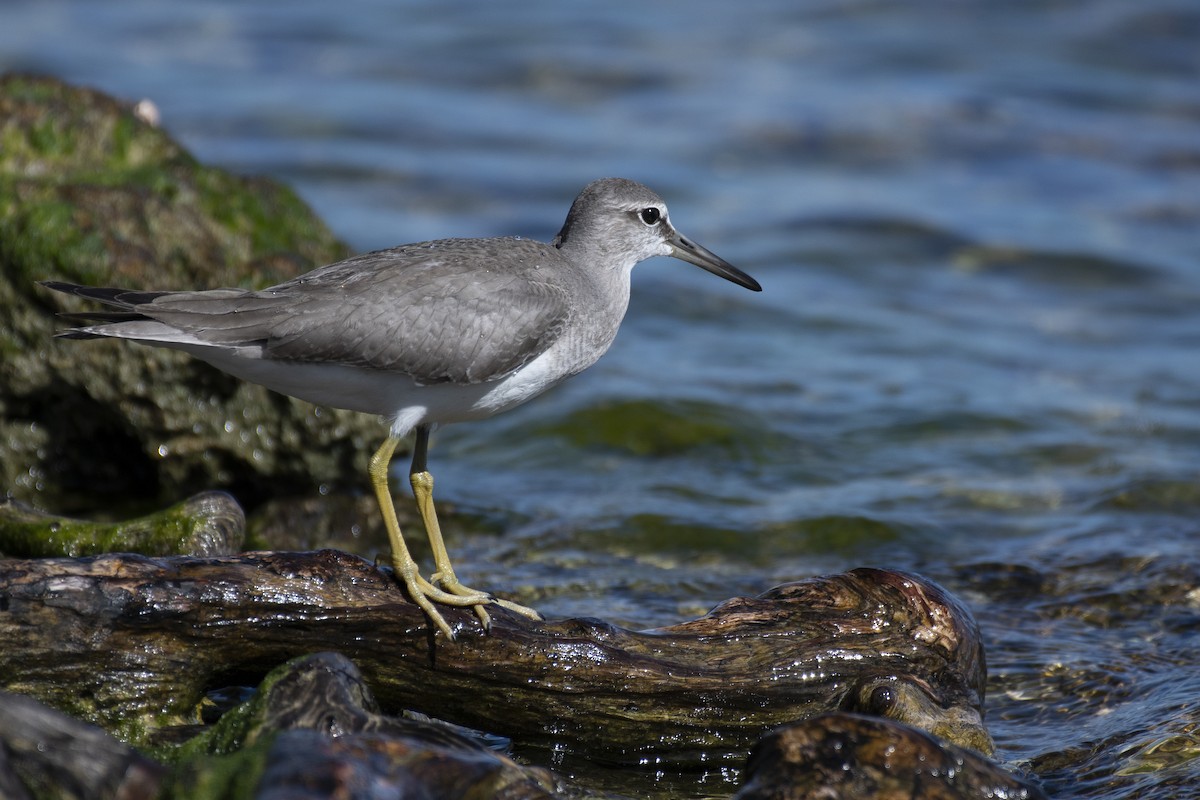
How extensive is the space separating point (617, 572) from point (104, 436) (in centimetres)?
323

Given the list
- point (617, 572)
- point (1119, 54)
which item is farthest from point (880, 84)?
point (617, 572)

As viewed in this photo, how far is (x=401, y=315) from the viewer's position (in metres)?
6.00

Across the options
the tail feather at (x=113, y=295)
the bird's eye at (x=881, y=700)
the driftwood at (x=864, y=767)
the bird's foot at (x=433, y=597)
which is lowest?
the bird's eye at (x=881, y=700)

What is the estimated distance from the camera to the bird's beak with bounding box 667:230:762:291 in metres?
7.52

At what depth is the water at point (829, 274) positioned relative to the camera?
7.88 meters

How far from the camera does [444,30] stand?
20.0 m

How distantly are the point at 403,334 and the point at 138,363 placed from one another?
2.57m

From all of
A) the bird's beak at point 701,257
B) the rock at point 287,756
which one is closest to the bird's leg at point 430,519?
the rock at point 287,756

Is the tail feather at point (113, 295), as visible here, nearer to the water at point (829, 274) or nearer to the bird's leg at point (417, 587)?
the bird's leg at point (417, 587)

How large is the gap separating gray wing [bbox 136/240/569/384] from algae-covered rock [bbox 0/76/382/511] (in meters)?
1.99

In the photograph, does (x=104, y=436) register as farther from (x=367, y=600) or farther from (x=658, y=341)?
(x=658, y=341)

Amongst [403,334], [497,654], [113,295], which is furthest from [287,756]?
[113,295]

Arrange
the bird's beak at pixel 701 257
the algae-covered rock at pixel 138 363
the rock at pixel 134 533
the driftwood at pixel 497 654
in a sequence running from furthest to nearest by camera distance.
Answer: the algae-covered rock at pixel 138 363
the bird's beak at pixel 701 257
the rock at pixel 134 533
the driftwood at pixel 497 654

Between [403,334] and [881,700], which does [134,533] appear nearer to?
[403,334]
